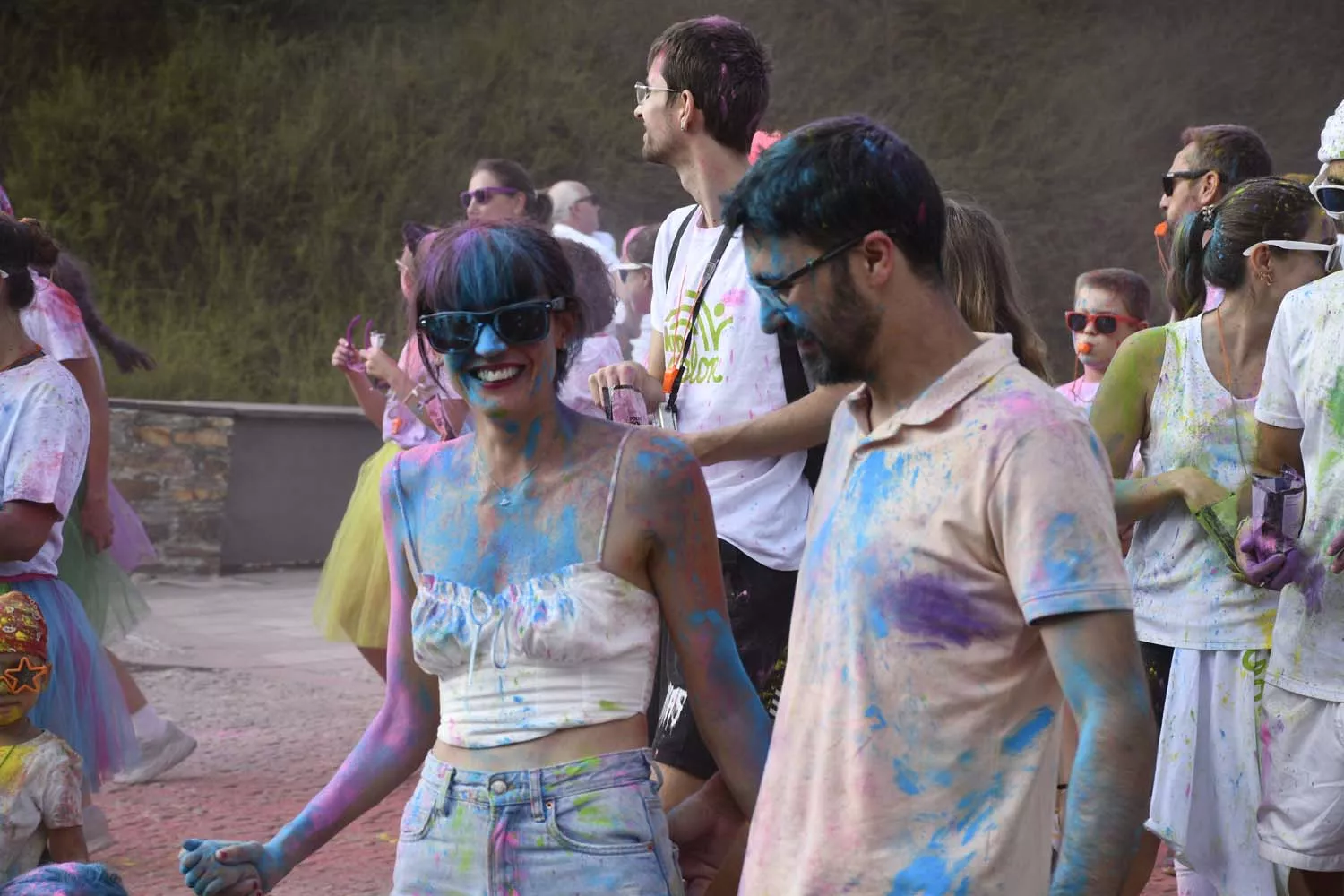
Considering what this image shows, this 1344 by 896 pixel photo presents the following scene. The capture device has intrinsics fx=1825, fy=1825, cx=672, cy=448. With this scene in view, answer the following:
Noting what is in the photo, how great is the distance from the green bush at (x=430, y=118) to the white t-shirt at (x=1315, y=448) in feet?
41.0

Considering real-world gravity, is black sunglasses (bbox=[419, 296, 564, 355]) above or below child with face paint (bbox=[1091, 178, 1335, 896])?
above

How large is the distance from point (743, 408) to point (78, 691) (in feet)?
7.12

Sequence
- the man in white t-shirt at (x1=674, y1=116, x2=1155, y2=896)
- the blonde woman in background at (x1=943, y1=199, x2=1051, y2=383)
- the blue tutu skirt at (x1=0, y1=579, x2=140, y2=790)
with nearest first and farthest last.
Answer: the man in white t-shirt at (x1=674, y1=116, x2=1155, y2=896), the blonde woman in background at (x1=943, y1=199, x2=1051, y2=383), the blue tutu skirt at (x1=0, y1=579, x2=140, y2=790)

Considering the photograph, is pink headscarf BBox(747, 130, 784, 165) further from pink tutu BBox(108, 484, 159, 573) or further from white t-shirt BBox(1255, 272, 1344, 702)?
pink tutu BBox(108, 484, 159, 573)

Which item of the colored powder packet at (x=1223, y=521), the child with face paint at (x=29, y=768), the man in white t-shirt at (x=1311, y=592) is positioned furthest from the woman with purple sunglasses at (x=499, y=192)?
the man in white t-shirt at (x=1311, y=592)

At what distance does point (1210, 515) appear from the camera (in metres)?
3.89

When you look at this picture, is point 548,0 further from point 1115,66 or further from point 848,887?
point 848,887

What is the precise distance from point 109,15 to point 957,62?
9520 mm

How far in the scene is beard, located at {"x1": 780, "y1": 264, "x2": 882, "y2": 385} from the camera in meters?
2.01

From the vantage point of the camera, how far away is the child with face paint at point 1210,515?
3883 millimetres

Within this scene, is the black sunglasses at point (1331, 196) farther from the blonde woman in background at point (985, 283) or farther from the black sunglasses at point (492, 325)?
the black sunglasses at point (492, 325)

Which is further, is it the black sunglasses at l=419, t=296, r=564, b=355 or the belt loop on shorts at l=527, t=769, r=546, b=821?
the black sunglasses at l=419, t=296, r=564, b=355

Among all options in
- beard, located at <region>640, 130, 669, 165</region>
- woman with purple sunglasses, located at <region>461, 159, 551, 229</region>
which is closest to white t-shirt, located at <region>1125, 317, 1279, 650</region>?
beard, located at <region>640, 130, 669, 165</region>

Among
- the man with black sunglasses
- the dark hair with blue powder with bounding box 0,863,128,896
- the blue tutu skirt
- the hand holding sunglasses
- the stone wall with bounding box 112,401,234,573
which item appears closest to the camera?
the dark hair with blue powder with bounding box 0,863,128,896
